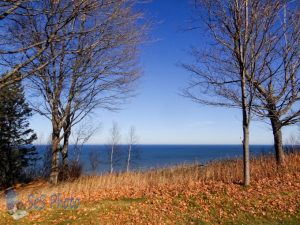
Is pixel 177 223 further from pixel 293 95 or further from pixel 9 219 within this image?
pixel 293 95

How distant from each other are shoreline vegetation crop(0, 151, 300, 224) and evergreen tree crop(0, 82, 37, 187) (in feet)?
46.6

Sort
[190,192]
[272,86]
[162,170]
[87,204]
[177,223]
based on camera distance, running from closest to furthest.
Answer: [177,223]
[87,204]
[190,192]
[272,86]
[162,170]

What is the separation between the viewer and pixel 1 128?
78.8ft

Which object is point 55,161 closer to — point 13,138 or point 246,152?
point 246,152

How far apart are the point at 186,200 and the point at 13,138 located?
20.9 meters

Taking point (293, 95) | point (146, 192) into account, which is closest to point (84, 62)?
point (146, 192)

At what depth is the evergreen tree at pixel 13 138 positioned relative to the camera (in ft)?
76.3

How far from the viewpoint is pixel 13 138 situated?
83.0 feet

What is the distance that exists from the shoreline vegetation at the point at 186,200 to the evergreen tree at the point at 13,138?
14197mm

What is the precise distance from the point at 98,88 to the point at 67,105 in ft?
4.73

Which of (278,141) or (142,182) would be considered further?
(278,141)
